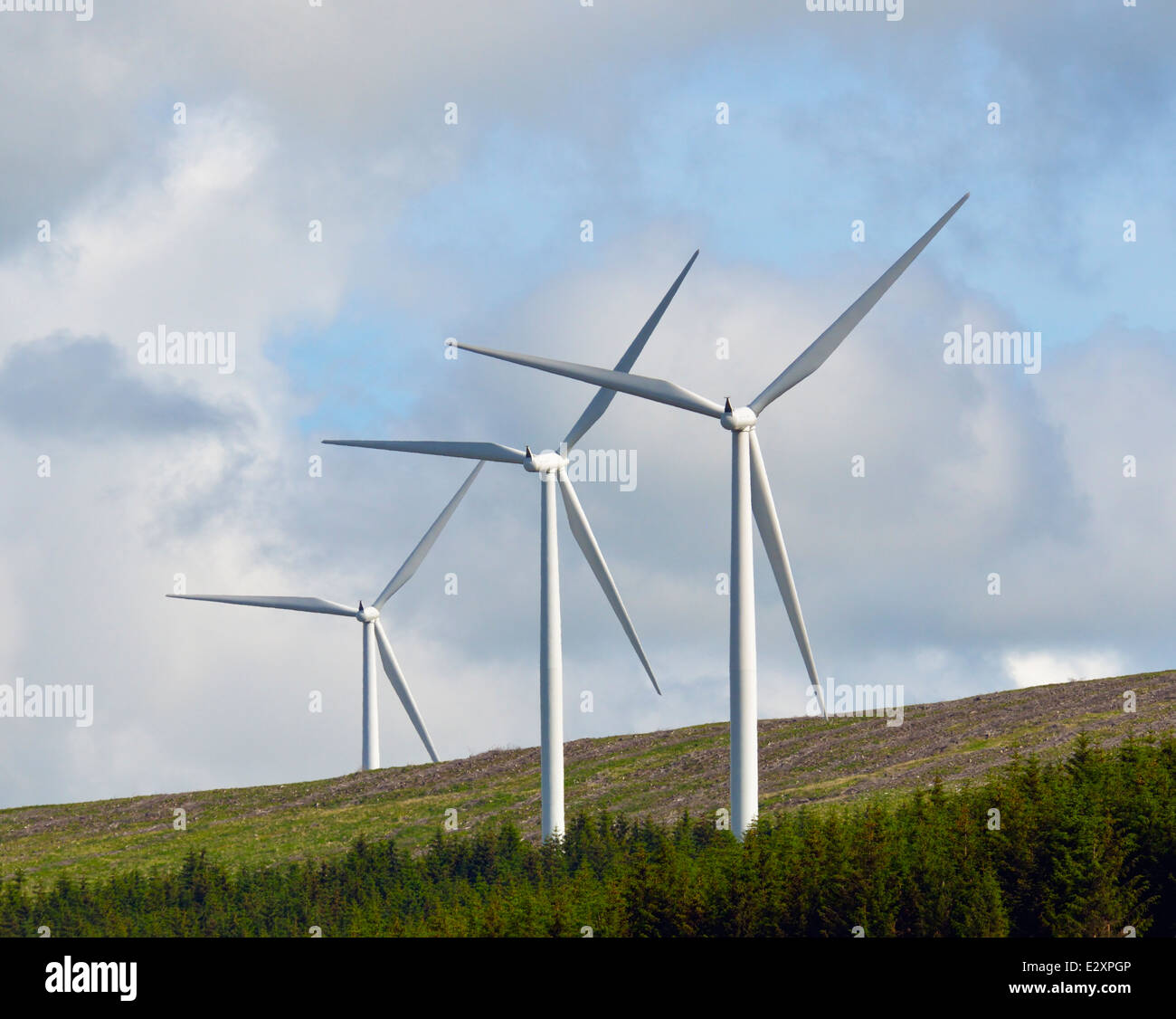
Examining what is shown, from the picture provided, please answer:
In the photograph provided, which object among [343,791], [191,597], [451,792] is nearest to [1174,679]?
[451,792]

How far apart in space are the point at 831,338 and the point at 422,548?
5021cm

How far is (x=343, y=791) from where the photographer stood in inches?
→ 4813

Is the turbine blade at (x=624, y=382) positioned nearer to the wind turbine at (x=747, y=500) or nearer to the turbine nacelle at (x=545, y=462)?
the wind turbine at (x=747, y=500)

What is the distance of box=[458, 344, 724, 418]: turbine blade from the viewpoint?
69.0m

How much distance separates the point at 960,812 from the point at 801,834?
9.50 metres

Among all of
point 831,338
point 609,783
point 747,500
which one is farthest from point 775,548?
point 609,783

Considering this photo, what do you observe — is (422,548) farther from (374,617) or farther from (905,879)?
(905,879)

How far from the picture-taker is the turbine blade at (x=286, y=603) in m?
117

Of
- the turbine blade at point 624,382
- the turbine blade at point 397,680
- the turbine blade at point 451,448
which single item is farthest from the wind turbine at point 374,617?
the turbine blade at point 624,382

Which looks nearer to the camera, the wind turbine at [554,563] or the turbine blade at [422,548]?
the wind turbine at [554,563]

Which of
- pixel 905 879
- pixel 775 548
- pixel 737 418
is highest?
pixel 737 418

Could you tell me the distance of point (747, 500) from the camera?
6700 centimetres

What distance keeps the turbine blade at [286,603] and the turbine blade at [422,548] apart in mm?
2830
